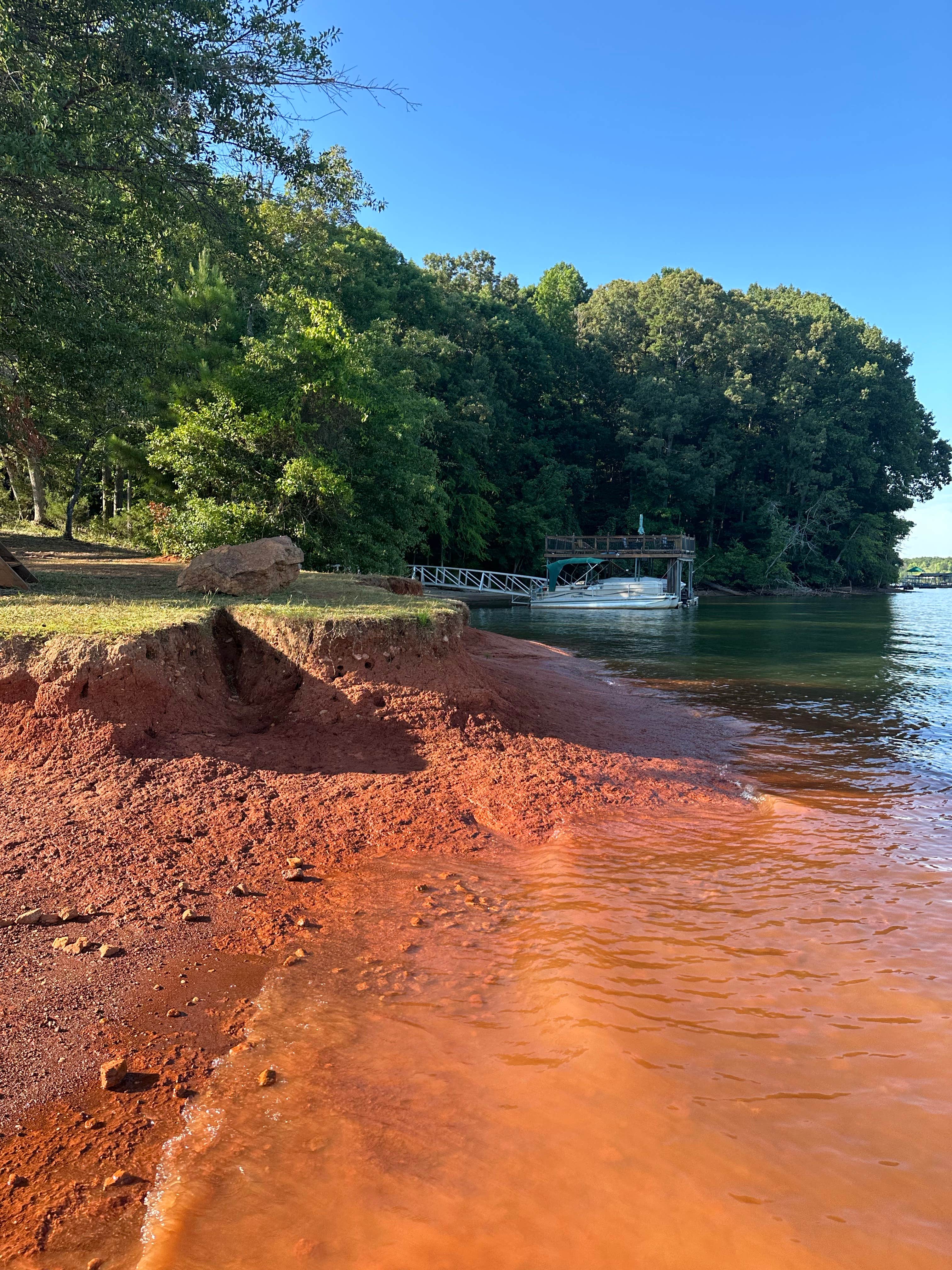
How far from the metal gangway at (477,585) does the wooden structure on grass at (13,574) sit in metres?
27.4

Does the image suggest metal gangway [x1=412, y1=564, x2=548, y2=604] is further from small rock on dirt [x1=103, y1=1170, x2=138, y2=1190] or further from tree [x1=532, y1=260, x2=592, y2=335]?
small rock on dirt [x1=103, y1=1170, x2=138, y2=1190]

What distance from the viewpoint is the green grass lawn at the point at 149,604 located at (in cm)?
686

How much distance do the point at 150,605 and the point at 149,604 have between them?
153 mm

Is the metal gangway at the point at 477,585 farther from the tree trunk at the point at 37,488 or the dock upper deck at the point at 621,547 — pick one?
the tree trunk at the point at 37,488

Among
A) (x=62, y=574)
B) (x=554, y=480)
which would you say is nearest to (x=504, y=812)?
(x=62, y=574)

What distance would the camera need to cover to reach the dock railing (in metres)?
40.2

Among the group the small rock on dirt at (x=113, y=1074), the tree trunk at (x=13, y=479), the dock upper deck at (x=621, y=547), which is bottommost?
the small rock on dirt at (x=113, y=1074)

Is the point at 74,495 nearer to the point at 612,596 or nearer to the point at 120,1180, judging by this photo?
the point at 612,596

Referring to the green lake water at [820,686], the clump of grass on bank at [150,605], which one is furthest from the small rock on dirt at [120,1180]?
the green lake water at [820,686]

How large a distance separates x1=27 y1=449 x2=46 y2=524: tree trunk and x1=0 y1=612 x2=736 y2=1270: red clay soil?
59.0 ft

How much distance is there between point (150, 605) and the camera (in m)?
8.52

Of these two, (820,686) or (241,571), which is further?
(820,686)

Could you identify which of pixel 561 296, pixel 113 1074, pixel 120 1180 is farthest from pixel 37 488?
pixel 561 296

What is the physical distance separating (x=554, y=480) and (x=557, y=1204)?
4757cm
